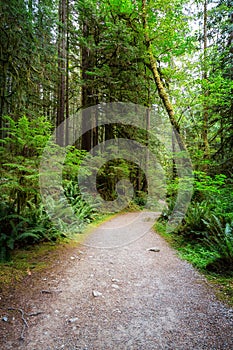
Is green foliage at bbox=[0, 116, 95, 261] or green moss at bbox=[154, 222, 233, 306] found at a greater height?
green foliage at bbox=[0, 116, 95, 261]

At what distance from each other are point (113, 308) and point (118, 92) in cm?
1138

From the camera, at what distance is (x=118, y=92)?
39.4 ft

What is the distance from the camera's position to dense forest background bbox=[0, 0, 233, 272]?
16.5ft

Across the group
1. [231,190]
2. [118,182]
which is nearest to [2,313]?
[231,190]

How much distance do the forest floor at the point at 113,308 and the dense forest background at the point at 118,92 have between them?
3.42ft

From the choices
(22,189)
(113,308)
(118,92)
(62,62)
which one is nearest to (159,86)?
(118,92)

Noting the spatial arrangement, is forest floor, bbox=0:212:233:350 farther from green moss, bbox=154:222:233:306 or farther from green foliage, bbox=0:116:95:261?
green foliage, bbox=0:116:95:261

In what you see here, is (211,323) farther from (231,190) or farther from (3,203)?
(231,190)

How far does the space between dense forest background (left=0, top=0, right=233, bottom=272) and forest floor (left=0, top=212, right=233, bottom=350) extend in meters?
1.04

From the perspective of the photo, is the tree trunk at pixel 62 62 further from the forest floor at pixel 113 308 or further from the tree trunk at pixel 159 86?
the forest floor at pixel 113 308

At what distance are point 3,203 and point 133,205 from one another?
27.1 feet

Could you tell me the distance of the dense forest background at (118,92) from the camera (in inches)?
198

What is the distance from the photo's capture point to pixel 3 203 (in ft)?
16.8

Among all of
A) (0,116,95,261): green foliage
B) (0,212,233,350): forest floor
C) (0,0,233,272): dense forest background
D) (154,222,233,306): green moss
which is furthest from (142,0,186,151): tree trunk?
(0,212,233,350): forest floor
